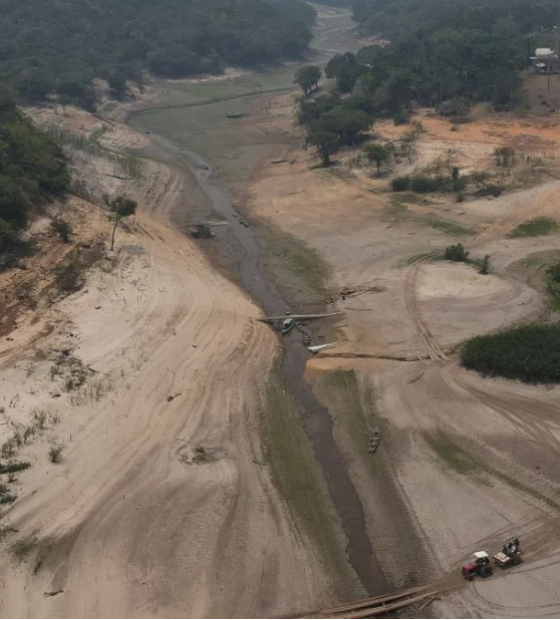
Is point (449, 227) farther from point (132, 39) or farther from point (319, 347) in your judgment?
point (132, 39)

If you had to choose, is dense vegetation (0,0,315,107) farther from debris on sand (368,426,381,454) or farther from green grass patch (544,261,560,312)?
debris on sand (368,426,381,454)

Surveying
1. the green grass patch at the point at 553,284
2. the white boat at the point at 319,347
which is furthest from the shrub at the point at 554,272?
the white boat at the point at 319,347

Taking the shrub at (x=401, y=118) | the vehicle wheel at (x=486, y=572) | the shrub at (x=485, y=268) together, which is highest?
the shrub at (x=401, y=118)

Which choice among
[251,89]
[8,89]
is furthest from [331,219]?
[251,89]

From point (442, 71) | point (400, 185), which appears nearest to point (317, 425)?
point (400, 185)

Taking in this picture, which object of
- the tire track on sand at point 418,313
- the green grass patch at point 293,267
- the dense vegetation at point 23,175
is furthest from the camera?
the green grass patch at point 293,267

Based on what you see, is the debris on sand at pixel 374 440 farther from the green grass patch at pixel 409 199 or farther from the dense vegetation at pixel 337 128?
the dense vegetation at pixel 337 128

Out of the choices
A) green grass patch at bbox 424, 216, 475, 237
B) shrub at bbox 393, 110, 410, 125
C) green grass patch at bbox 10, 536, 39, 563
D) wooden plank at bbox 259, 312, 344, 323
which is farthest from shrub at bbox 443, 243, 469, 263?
shrub at bbox 393, 110, 410, 125

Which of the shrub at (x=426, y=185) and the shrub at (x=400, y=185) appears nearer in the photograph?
the shrub at (x=426, y=185)
